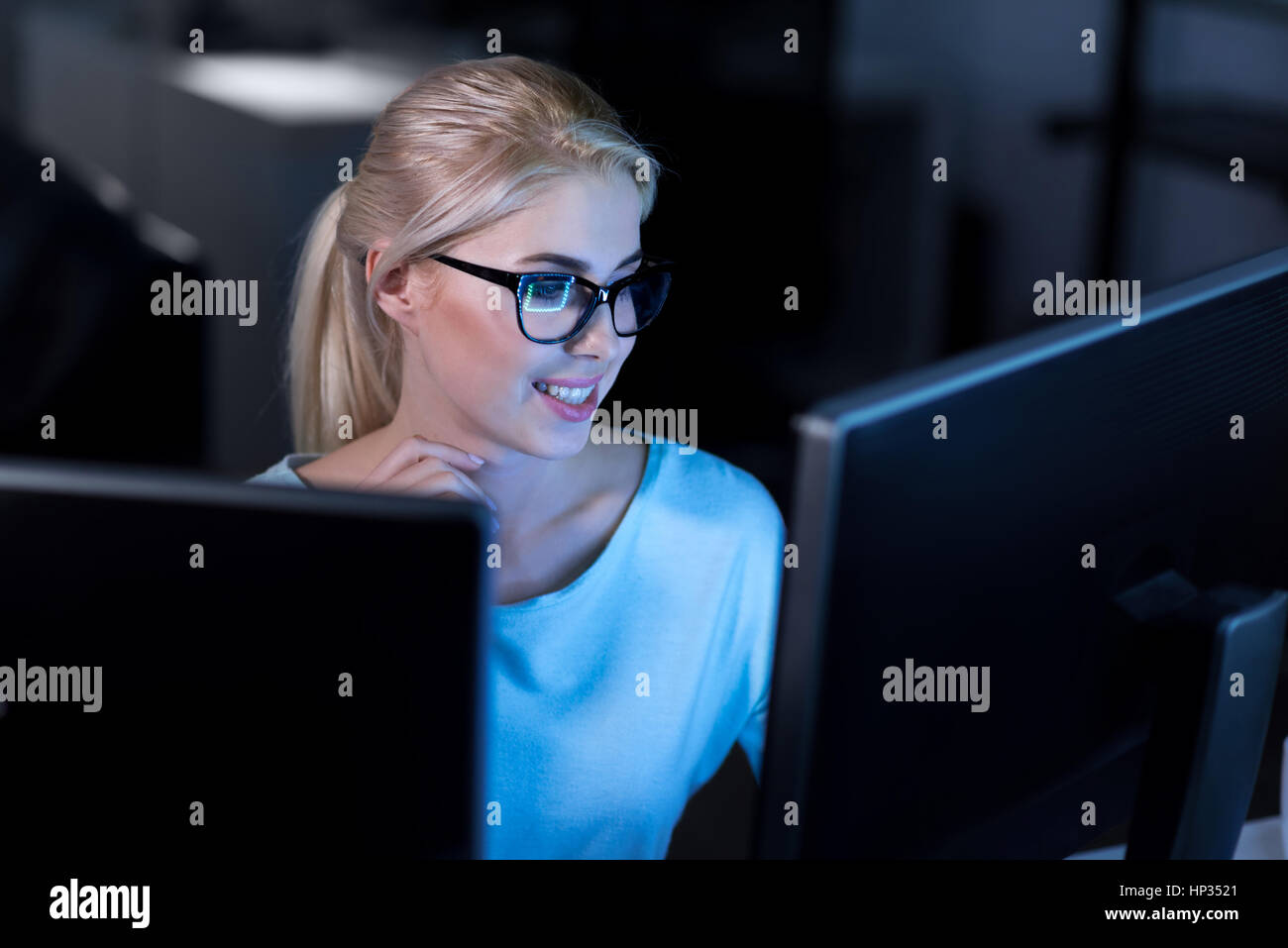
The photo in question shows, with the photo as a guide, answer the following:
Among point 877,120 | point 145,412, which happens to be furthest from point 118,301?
point 877,120

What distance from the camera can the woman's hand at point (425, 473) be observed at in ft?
4.46

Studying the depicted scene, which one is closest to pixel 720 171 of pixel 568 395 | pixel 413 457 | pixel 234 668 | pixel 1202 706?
pixel 568 395

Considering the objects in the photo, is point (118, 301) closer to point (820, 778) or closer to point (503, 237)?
point (503, 237)

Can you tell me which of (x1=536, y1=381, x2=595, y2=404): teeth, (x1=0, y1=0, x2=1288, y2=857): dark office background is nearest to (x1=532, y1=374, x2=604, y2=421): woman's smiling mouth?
(x1=536, y1=381, x2=595, y2=404): teeth

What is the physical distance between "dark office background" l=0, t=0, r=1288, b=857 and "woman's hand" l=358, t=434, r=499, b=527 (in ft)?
5.55

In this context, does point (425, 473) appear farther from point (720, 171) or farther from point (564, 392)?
point (720, 171)

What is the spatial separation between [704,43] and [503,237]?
7.49ft

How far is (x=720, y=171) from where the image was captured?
3.60m

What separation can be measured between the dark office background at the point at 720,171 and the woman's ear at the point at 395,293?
5.24 ft

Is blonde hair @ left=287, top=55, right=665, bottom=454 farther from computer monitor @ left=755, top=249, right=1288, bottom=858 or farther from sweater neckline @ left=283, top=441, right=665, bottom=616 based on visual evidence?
computer monitor @ left=755, top=249, right=1288, bottom=858

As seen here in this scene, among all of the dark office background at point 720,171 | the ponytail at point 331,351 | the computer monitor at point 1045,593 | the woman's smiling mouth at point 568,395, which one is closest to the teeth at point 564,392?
the woman's smiling mouth at point 568,395

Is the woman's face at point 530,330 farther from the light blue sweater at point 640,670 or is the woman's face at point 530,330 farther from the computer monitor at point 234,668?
the computer monitor at point 234,668

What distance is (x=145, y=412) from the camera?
11.1 ft

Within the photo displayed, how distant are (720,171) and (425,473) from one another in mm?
2403
